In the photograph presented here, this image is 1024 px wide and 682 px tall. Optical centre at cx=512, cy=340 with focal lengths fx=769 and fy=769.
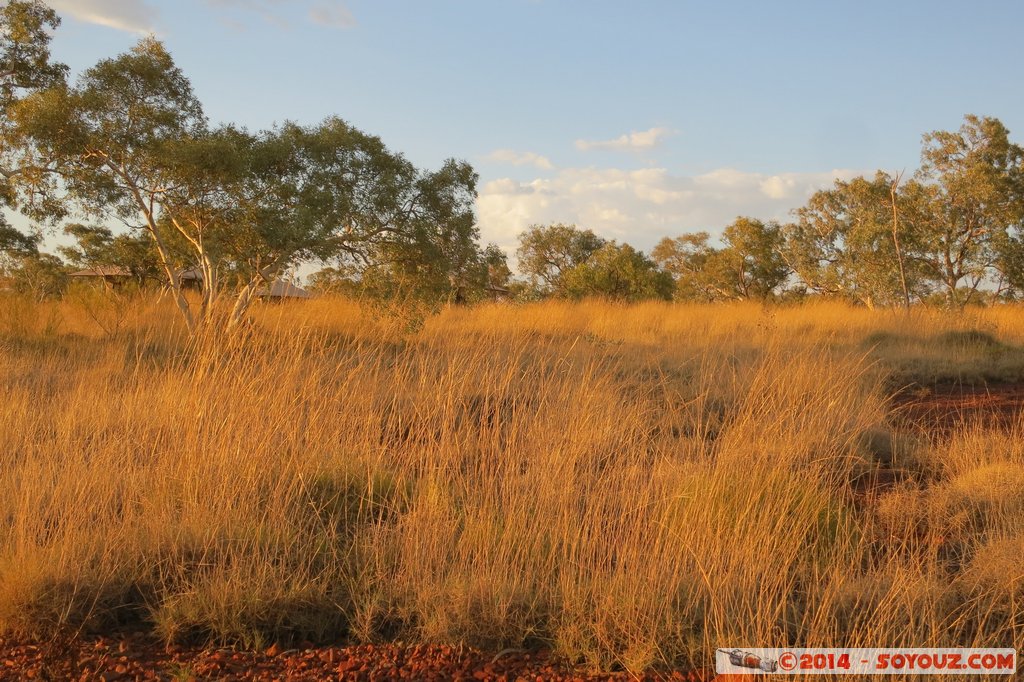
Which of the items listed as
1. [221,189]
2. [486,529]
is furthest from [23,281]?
[486,529]

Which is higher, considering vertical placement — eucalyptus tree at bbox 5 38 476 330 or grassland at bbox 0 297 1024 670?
eucalyptus tree at bbox 5 38 476 330

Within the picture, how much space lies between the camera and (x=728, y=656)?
243 centimetres

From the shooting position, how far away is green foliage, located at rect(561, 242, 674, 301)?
2361 cm

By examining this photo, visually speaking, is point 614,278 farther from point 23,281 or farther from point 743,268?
point 23,281

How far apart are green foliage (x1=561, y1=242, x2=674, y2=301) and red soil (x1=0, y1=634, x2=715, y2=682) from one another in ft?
66.6

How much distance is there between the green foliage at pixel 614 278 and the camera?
23.6m

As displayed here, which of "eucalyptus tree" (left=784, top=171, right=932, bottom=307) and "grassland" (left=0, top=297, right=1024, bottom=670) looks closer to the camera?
"grassland" (left=0, top=297, right=1024, bottom=670)

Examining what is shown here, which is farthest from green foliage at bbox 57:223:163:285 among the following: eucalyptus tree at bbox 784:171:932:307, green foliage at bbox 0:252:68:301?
eucalyptus tree at bbox 784:171:932:307

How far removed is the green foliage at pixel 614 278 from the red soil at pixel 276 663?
20291 millimetres

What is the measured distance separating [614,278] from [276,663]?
72.0 feet

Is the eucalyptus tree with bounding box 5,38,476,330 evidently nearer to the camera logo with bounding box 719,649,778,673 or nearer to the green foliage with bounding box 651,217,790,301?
the camera logo with bounding box 719,649,778,673

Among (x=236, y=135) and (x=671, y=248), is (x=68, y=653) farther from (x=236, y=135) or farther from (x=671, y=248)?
(x=671, y=248)

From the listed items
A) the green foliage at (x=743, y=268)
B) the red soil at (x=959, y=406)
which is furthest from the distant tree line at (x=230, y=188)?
the green foliage at (x=743, y=268)

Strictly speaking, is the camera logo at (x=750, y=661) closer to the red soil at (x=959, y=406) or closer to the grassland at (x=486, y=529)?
the grassland at (x=486, y=529)
